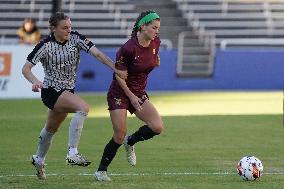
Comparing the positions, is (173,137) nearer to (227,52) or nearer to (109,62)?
(109,62)

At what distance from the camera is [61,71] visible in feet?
38.0

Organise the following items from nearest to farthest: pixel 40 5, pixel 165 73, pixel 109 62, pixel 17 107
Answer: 1. pixel 109 62
2. pixel 17 107
3. pixel 165 73
4. pixel 40 5

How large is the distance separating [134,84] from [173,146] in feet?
13.8

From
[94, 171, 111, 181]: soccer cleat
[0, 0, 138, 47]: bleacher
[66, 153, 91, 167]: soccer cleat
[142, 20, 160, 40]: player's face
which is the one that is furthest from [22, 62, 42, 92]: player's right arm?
[0, 0, 138, 47]: bleacher

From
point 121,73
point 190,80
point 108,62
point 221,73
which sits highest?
point 108,62

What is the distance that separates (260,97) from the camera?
87.0ft

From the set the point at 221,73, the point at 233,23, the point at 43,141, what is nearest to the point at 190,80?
the point at 221,73

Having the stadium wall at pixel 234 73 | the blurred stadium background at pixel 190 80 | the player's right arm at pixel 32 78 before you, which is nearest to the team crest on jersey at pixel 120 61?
the player's right arm at pixel 32 78

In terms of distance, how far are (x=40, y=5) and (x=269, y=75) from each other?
8.12 m

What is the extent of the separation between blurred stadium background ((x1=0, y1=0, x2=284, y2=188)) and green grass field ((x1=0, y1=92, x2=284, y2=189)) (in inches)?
0.9

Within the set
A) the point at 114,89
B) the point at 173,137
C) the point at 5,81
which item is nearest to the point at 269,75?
the point at 5,81

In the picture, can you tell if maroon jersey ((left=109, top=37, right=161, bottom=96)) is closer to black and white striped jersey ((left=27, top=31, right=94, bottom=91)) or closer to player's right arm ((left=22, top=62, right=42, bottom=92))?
black and white striped jersey ((left=27, top=31, right=94, bottom=91))

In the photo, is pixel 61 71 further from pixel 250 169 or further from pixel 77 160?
pixel 250 169

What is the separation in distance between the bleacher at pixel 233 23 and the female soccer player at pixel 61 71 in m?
19.5
